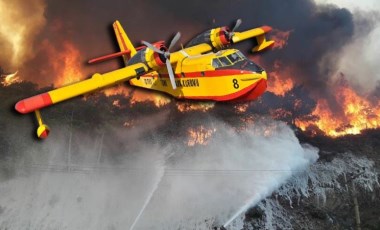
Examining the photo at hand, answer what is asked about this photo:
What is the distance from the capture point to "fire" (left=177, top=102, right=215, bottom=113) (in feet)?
85.4

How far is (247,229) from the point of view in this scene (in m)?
22.3

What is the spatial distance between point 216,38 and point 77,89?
1136 centimetres

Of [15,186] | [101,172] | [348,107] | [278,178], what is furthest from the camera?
[348,107]

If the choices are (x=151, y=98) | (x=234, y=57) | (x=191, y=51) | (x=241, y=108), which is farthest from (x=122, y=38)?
(x=241, y=108)

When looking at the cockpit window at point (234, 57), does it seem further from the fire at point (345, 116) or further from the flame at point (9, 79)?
the flame at point (9, 79)

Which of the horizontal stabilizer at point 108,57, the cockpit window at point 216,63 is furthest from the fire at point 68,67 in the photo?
the cockpit window at point 216,63

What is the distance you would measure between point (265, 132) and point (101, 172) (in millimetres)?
11606

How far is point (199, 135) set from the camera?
82.6 feet

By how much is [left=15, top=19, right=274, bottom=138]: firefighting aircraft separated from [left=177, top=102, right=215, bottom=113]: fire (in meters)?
1.09

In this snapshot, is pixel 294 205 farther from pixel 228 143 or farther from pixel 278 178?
pixel 228 143

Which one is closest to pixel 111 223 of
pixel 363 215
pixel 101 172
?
pixel 101 172

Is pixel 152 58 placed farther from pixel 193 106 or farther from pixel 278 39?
pixel 278 39

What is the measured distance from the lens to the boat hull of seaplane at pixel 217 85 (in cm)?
2197

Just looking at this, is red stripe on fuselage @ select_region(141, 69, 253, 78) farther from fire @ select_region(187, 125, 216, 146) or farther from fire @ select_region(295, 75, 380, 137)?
fire @ select_region(295, 75, 380, 137)
